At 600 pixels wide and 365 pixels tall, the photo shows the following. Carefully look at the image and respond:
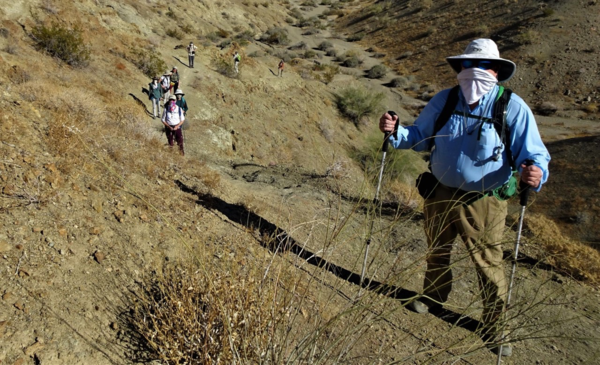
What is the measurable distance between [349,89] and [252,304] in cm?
2061

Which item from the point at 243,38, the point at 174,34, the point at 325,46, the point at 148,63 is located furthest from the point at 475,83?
the point at 325,46

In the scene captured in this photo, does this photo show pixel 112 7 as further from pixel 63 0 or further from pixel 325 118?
pixel 325 118

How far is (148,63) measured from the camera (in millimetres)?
16500

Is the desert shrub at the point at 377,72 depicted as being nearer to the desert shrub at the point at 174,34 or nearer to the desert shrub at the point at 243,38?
the desert shrub at the point at 243,38

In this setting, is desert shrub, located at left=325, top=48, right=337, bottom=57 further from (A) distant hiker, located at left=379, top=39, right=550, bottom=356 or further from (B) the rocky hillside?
(A) distant hiker, located at left=379, top=39, right=550, bottom=356

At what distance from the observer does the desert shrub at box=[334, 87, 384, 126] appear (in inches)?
816

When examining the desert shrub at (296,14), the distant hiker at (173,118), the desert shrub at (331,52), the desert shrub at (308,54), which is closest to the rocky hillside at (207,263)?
the distant hiker at (173,118)

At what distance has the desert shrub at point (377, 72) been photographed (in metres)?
34.2

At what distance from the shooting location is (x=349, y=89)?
21906 mm

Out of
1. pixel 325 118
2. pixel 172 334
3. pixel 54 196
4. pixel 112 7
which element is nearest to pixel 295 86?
pixel 325 118

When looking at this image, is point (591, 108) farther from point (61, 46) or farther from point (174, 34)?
point (61, 46)

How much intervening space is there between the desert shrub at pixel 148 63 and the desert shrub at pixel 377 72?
835 inches

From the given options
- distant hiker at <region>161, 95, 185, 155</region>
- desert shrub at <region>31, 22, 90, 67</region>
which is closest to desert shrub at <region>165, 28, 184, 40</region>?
desert shrub at <region>31, 22, 90, 67</region>

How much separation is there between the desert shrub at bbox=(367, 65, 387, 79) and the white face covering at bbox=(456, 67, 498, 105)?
32518mm
